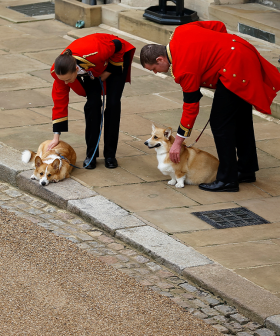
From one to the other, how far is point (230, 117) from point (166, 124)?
2237mm

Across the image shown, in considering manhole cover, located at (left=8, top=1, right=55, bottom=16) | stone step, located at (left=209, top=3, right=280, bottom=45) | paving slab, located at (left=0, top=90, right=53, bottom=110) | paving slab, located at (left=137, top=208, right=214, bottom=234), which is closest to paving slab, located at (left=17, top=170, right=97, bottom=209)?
paving slab, located at (left=137, top=208, right=214, bottom=234)

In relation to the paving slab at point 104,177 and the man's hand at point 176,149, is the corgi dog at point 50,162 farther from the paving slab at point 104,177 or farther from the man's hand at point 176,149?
the man's hand at point 176,149

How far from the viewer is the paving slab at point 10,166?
21.5ft

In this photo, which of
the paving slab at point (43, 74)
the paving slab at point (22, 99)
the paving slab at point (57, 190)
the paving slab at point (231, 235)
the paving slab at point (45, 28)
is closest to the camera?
the paving slab at point (231, 235)

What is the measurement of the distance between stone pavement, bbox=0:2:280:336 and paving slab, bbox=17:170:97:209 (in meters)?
0.01

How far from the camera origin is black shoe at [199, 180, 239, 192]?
636 centimetres

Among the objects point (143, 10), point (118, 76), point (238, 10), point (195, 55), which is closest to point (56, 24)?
point (143, 10)

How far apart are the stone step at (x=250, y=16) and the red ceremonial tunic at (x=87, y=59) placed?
183 inches

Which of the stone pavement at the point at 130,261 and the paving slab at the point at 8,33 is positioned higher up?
the paving slab at the point at 8,33

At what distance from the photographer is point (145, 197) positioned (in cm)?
614

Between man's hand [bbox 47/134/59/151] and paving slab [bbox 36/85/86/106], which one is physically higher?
man's hand [bbox 47/134/59/151]

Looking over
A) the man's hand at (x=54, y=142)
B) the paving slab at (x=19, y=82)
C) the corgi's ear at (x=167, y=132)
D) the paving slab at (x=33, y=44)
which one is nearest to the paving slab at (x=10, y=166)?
the man's hand at (x=54, y=142)

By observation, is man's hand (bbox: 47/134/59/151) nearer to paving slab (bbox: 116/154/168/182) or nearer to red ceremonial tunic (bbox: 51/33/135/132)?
red ceremonial tunic (bbox: 51/33/135/132)

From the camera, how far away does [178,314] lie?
4254 mm
